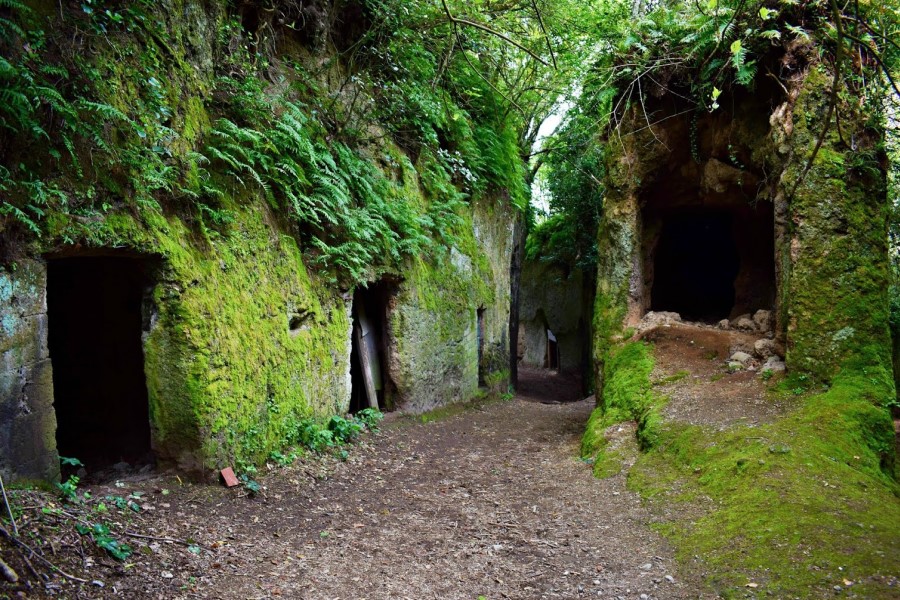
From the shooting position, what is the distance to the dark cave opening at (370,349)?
9.26 metres

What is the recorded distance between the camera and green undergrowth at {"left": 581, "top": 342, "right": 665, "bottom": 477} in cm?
672

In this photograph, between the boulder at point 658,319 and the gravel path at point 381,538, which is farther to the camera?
the boulder at point 658,319

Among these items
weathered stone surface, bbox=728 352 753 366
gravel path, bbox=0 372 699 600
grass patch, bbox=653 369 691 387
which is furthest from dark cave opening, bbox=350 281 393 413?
weathered stone surface, bbox=728 352 753 366

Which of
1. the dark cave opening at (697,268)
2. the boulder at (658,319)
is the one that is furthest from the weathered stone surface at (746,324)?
the dark cave opening at (697,268)

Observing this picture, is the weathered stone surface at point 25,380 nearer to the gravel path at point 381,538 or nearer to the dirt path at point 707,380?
the gravel path at point 381,538

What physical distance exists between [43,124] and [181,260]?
146 centimetres

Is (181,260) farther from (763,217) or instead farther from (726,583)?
(763,217)

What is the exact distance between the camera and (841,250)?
21.5 ft

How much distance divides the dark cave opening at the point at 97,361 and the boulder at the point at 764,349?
25.1 ft

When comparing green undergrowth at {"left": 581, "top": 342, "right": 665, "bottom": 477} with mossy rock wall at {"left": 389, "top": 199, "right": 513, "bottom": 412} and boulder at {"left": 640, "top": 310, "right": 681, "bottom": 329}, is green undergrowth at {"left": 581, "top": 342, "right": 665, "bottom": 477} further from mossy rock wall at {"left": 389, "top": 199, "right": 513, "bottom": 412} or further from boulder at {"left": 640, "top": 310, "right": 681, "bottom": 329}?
mossy rock wall at {"left": 389, "top": 199, "right": 513, "bottom": 412}

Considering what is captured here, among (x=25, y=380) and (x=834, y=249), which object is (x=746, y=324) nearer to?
(x=834, y=249)

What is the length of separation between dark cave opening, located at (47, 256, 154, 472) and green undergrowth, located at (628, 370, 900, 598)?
555 centimetres

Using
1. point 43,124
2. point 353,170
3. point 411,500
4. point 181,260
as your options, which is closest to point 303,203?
point 353,170

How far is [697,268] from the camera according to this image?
13.2 meters
